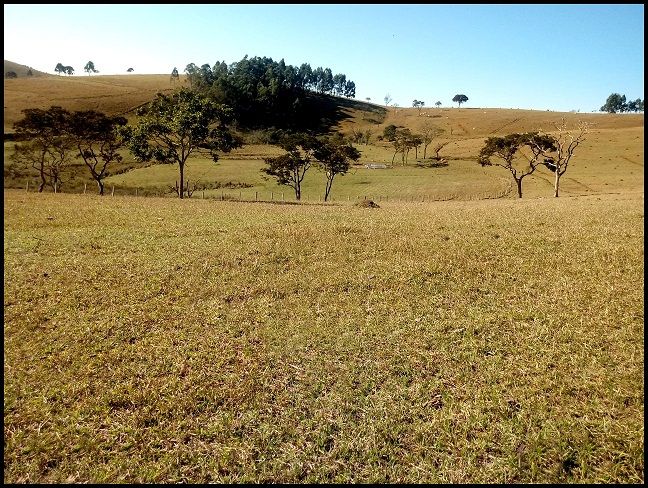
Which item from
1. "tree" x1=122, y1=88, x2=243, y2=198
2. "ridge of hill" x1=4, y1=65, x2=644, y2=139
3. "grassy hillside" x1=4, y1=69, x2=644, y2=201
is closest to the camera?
"tree" x1=122, y1=88, x2=243, y2=198

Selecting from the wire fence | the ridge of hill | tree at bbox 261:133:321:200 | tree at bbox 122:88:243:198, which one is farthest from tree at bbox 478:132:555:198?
the ridge of hill

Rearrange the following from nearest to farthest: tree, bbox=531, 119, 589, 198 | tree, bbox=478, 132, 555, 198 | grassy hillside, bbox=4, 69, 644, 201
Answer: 1. tree, bbox=531, 119, 589, 198
2. tree, bbox=478, 132, 555, 198
3. grassy hillside, bbox=4, 69, 644, 201

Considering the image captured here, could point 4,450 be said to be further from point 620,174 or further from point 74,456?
point 620,174

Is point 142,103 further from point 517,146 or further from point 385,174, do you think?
point 517,146

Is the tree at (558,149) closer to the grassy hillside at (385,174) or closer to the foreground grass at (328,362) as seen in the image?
the grassy hillside at (385,174)

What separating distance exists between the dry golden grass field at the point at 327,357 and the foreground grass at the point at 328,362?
0.15 feet

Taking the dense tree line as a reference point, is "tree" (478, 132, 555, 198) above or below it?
below

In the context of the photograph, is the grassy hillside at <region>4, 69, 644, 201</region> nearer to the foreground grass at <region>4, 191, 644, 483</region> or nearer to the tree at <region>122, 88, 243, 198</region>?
the tree at <region>122, 88, 243, 198</region>

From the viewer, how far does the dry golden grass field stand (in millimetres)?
6855

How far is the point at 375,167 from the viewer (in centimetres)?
10106

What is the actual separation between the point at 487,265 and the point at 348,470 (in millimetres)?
10810

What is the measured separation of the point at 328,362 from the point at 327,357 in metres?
0.22

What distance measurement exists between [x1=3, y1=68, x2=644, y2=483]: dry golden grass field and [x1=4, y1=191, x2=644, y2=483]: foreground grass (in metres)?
0.05

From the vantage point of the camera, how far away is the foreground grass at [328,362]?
6.85 meters
